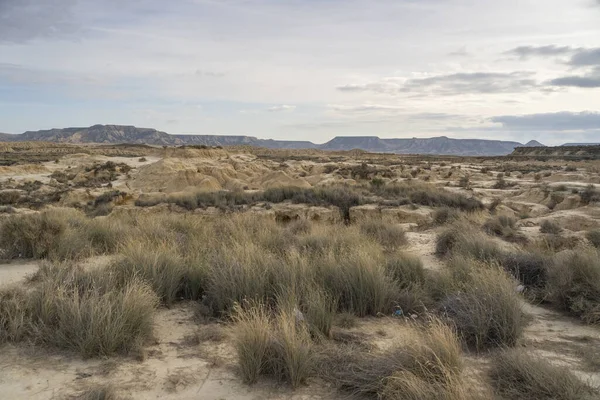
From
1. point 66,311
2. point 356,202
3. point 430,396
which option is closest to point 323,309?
point 430,396

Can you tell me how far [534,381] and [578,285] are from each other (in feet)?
11.4

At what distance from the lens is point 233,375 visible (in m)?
4.44

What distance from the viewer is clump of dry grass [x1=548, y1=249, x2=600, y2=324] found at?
6.16 meters

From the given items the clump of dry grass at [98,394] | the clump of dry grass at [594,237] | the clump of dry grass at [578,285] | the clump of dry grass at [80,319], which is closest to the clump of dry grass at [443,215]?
the clump of dry grass at [594,237]

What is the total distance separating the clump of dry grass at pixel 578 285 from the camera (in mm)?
6164

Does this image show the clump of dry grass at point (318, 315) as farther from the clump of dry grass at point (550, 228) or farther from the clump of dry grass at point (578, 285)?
the clump of dry grass at point (550, 228)

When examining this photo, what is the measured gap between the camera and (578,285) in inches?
259

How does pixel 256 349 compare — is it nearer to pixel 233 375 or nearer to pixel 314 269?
pixel 233 375

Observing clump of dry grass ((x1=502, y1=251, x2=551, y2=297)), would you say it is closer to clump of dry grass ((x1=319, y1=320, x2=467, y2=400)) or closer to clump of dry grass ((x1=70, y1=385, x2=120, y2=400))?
clump of dry grass ((x1=319, y1=320, x2=467, y2=400))

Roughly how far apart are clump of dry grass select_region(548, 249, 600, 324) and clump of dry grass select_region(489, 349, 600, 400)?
8.29ft

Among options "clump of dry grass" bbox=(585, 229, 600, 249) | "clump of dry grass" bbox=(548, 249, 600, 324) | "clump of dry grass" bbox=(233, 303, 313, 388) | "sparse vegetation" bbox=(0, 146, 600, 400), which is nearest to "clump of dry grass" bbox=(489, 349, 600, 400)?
"sparse vegetation" bbox=(0, 146, 600, 400)

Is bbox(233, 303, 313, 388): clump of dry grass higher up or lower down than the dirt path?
higher up

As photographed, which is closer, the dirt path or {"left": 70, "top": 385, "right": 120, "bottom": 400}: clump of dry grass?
{"left": 70, "top": 385, "right": 120, "bottom": 400}: clump of dry grass

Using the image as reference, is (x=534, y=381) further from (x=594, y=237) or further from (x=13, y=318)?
(x=594, y=237)
